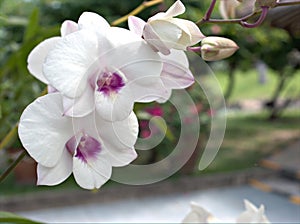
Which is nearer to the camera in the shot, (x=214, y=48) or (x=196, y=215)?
(x=214, y=48)

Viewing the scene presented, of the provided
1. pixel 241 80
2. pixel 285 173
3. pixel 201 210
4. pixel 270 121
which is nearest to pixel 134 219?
pixel 285 173

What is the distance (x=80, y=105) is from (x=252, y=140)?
18.0 feet

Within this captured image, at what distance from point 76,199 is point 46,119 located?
12.0ft

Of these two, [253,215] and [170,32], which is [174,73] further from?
[253,215]

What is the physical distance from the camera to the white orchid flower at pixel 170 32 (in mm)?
292

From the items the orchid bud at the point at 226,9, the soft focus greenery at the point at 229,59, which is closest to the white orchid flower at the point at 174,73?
the orchid bud at the point at 226,9

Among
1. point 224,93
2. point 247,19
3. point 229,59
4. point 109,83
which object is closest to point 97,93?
point 109,83

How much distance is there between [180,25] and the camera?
0.30m

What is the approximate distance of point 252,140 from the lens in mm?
5656

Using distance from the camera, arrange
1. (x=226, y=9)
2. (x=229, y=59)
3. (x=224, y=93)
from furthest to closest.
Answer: (x=224, y=93), (x=229, y=59), (x=226, y=9)

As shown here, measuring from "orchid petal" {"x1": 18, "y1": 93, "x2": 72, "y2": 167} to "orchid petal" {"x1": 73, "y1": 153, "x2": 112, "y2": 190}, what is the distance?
12mm

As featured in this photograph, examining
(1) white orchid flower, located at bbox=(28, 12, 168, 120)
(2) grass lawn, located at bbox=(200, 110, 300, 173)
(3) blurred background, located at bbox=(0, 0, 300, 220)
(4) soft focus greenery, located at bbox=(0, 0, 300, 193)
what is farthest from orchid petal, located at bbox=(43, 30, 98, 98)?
(2) grass lawn, located at bbox=(200, 110, 300, 173)

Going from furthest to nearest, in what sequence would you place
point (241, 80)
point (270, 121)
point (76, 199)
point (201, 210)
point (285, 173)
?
point (241, 80) → point (270, 121) → point (285, 173) → point (76, 199) → point (201, 210)

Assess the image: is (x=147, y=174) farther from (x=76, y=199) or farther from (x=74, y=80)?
(x=76, y=199)
